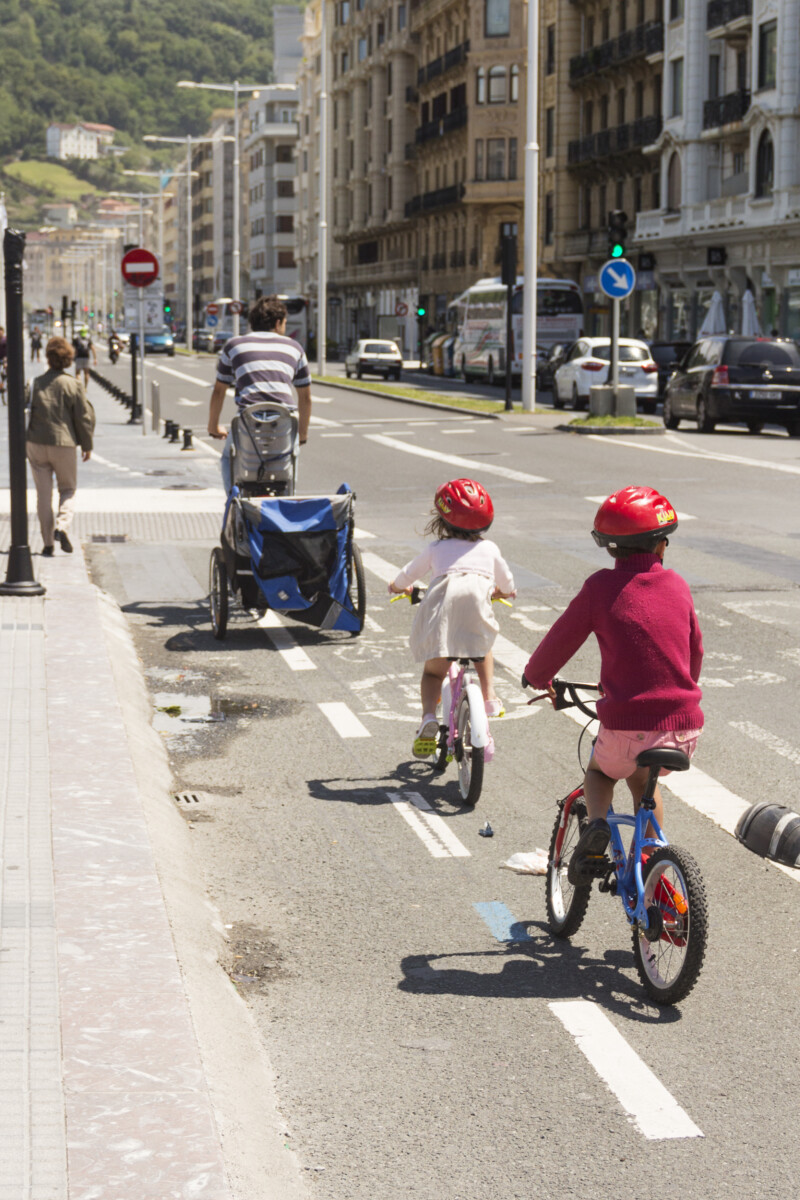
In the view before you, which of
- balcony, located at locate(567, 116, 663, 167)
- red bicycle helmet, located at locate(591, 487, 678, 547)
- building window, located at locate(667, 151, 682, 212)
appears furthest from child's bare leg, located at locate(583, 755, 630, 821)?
balcony, located at locate(567, 116, 663, 167)

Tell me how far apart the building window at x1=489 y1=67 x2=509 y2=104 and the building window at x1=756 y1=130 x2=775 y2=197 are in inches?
1347

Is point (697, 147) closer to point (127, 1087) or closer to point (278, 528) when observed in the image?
point (278, 528)

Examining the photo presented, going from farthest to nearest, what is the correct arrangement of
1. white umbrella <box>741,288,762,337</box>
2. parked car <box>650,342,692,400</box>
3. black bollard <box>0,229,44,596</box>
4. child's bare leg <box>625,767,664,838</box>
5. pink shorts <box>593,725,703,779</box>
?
1. white umbrella <box>741,288,762,337</box>
2. parked car <box>650,342,692,400</box>
3. black bollard <box>0,229,44,596</box>
4. child's bare leg <box>625,767,664,838</box>
5. pink shorts <box>593,725,703,779</box>

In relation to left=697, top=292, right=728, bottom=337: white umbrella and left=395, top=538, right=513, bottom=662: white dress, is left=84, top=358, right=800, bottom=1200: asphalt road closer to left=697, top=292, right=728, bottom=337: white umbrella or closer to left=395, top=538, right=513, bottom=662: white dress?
left=395, top=538, right=513, bottom=662: white dress

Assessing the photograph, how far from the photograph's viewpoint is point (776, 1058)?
14.7 ft

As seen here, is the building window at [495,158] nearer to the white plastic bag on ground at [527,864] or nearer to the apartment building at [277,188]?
the apartment building at [277,188]

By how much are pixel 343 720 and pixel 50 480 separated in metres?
6.19

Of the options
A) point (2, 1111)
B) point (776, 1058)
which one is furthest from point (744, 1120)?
point (2, 1111)

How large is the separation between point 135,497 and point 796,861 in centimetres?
1528

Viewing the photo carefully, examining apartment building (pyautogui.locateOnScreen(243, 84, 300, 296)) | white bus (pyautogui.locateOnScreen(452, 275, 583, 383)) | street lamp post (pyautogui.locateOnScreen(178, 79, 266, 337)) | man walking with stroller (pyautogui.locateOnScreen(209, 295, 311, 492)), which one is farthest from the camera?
apartment building (pyautogui.locateOnScreen(243, 84, 300, 296))

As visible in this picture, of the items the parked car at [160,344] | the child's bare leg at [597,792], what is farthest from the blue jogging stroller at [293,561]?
the parked car at [160,344]

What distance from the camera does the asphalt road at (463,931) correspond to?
397 centimetres

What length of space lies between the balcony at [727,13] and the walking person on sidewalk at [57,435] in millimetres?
41576

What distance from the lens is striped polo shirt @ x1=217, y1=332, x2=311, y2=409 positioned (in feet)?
37.1
